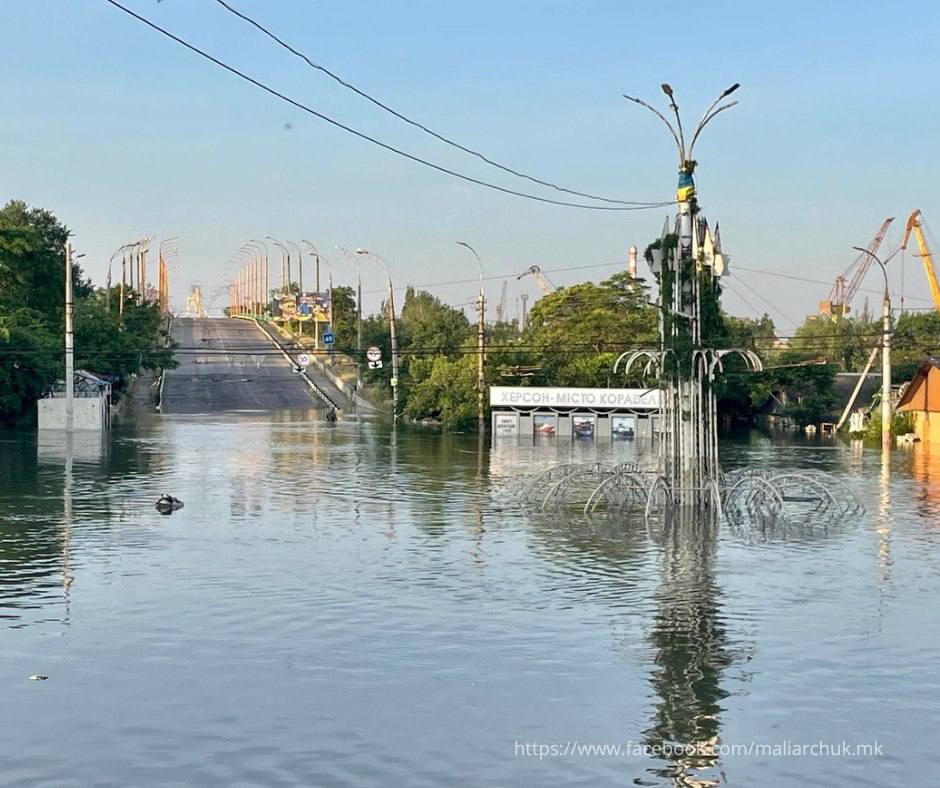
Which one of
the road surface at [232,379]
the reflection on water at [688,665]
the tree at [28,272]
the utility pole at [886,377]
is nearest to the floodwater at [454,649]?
the reflection on water at [688,665]

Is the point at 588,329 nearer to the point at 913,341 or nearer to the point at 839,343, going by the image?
the point at 913,341

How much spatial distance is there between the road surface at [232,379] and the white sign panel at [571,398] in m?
24.0

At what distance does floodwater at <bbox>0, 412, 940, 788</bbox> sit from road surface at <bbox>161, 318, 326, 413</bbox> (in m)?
64.0

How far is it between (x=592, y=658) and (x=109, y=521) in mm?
18950

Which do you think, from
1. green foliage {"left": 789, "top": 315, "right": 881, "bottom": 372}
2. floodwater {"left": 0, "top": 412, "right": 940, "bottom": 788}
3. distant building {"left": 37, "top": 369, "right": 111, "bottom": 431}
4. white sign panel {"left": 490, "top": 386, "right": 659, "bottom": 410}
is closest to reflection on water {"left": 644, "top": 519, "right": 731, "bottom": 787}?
floodwater {"left": 0, "top": 412, "right": 940, "bottom": 788}

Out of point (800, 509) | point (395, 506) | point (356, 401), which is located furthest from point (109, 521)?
point (356, 401)

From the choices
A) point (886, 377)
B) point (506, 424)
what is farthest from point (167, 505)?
point (886, 377)

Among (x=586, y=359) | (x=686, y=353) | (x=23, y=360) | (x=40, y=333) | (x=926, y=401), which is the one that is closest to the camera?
(x=686, y=353)

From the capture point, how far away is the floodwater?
571 inches

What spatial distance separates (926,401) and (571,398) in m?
19.7

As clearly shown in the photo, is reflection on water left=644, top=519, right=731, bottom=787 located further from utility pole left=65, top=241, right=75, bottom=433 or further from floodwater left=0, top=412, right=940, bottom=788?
utility pole left=65, top=241, right=75, bottom=433

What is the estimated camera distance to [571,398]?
77812 mm

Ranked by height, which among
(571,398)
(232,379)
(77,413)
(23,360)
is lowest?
(77,413)

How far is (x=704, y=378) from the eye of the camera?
111ft
